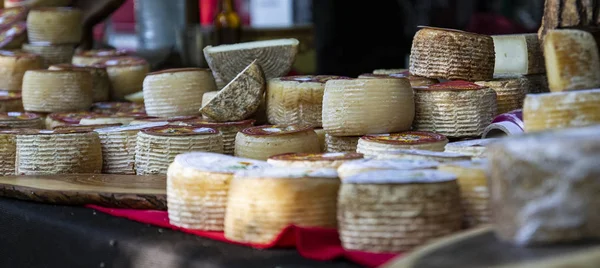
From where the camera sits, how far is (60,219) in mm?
2162

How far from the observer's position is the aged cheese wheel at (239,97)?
267 cm

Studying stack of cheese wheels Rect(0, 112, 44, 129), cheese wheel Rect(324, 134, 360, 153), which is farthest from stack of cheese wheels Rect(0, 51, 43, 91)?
cheese wheel Rect(324, 134, 360, 153)

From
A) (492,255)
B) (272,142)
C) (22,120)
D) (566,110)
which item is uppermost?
(566,110)

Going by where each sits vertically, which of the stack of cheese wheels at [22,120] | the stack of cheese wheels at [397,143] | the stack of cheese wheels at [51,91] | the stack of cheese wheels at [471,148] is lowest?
the stack of cheese wheels at [22,120]

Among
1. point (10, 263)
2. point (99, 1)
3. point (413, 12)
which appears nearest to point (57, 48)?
point (99, 1)

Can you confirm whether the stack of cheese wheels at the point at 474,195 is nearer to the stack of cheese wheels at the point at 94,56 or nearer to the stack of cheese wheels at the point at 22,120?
the stack of cheese wheels at the point at 22,120

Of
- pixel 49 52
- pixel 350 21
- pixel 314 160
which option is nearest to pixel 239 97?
pixel 314 160

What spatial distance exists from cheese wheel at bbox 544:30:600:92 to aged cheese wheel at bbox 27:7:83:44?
9.07 ft

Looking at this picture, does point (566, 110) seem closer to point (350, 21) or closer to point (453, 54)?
point (453, 54)

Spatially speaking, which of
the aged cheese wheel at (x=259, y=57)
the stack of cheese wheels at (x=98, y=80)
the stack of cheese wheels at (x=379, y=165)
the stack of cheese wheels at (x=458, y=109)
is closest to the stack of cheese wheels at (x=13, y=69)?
the stack of cheese wheels at (x=98, y=80)

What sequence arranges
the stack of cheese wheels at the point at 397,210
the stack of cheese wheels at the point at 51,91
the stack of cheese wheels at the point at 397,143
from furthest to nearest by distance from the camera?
1. the stack of cheese wheels at the point at 51,91
2. the stack of cheese wheels at the point at 397,143
3. the stack of cheese wheels at the point at 397,210

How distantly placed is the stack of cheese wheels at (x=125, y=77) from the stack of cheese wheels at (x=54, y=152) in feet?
3.92

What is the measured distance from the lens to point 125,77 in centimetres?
377

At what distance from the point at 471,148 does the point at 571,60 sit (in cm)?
34
